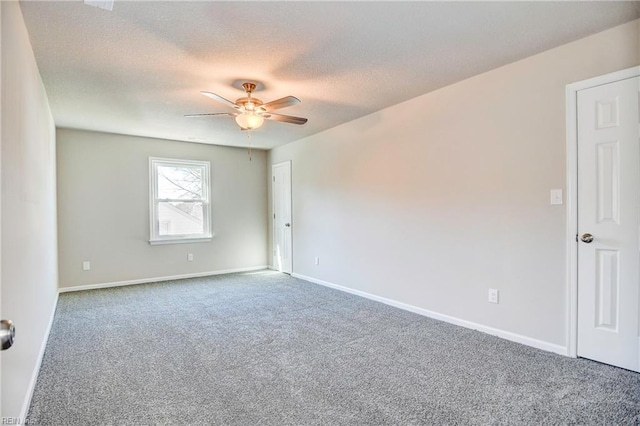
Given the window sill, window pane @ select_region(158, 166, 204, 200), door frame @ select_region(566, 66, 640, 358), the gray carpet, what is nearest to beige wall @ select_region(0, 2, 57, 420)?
the gray carpet

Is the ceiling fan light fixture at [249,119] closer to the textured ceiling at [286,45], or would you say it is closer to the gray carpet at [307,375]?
the textured ceiling at [286,45]

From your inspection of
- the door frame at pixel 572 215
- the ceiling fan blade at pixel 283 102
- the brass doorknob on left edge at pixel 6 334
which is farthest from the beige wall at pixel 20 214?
the door frame at pixel 572 215


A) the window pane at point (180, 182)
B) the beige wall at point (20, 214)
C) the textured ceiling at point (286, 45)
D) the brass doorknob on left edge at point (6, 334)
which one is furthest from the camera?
the window pane at point (180, 182)

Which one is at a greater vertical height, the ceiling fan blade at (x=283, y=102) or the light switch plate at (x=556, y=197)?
the ceiling fan blade at (x=283, y=102)

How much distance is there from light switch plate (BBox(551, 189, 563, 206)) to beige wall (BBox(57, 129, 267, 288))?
4904 millimetres

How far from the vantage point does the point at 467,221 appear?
3336mm

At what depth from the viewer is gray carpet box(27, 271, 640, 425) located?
199 cm

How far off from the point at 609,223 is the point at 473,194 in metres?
1.03

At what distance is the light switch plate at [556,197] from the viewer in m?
2.71

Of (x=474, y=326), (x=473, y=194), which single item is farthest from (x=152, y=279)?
(x=473, y=194)

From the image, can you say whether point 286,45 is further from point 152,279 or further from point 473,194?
point 152,279

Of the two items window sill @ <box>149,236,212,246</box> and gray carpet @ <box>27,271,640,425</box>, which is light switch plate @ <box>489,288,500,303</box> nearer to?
gray carpet @ <box>27,271,640,425</box>

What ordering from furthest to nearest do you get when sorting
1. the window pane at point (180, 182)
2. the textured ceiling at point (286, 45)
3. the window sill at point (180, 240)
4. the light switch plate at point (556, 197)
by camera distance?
the window pane at point (180, 182) → the window sill at point (180, 240) → the light switch plate at point (556, 197) → the textured ceiling at point (286, 45)

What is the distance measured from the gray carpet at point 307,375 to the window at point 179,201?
2.03 meters
